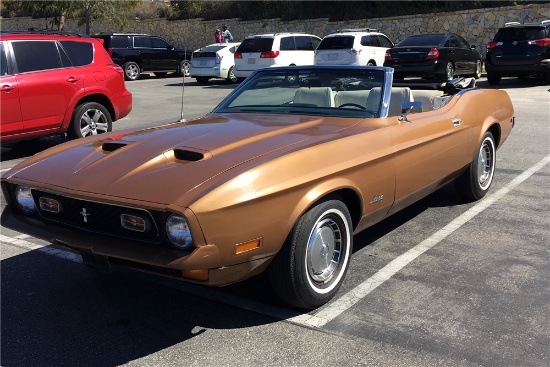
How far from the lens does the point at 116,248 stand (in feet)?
11.0

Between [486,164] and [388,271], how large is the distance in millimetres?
2443

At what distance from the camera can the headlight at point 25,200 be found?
387 cm

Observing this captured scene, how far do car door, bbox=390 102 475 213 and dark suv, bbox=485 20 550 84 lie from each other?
40.8ft

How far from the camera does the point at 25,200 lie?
12.8 ft

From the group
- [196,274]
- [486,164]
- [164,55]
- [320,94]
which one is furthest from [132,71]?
[196,274]

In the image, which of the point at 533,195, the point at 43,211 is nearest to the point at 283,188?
the point at 43,211

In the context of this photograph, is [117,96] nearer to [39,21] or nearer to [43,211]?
[43,211]

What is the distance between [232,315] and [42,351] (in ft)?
3.64

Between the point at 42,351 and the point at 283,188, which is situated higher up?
the point at 283,188

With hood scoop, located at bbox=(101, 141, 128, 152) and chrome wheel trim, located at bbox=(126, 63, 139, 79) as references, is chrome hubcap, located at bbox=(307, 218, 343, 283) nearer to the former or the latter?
hood scoop, located at bbox=(101, 141, 128, 152)

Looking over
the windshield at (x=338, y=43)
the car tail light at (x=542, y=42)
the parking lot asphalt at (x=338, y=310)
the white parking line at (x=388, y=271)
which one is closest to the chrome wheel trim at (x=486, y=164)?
the white parking line at (x=388, y=271)

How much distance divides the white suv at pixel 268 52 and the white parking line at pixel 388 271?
43.5ft

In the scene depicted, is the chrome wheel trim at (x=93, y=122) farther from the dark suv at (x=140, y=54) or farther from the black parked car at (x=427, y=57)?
the dark suv at (x=140, y=54)

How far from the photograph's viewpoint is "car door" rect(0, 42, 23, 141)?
832cm
